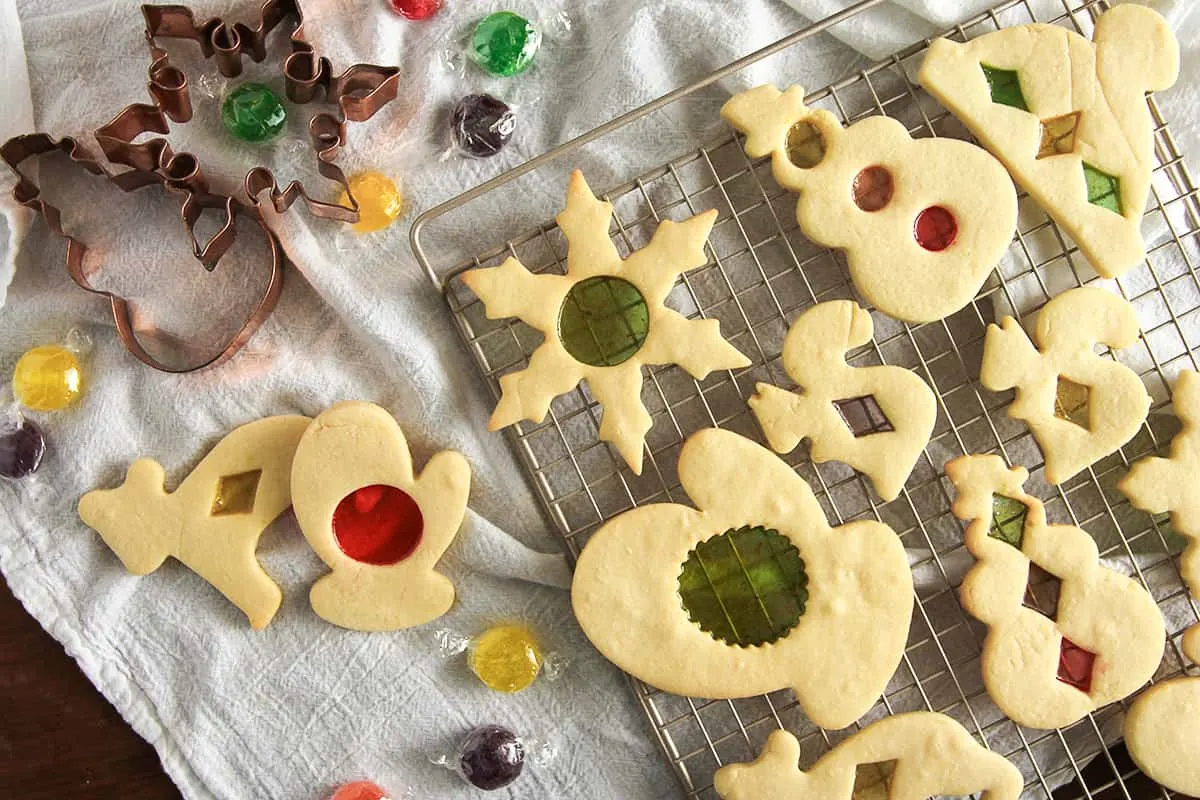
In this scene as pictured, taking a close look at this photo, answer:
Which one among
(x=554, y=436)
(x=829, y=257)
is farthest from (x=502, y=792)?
(x=829, y=257)

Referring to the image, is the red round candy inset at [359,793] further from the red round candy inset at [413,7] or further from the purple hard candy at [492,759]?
the red round candy inset at [413,7]

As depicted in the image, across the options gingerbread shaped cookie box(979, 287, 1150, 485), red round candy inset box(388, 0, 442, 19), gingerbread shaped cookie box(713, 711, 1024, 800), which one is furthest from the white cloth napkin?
gingerbread shaped cookie box(979, 287, 1150, 485)

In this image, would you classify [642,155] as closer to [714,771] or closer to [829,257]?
[829,257]

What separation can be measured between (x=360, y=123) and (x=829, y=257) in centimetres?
53

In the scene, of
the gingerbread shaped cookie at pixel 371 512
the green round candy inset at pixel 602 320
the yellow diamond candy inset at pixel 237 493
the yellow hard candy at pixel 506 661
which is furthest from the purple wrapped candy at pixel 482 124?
the yellow hard candy at pixel 506 661

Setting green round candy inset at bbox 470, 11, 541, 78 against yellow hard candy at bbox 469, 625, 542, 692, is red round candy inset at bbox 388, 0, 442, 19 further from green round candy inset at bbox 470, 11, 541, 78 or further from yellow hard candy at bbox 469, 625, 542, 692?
yellow hard candy at bbox 469, 625, 542, 692

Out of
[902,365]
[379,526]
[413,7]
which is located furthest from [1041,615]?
[413,7]

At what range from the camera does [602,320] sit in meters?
1.09

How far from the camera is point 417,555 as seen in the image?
1.10 metres

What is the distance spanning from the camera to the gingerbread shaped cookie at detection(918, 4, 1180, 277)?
3.55ft

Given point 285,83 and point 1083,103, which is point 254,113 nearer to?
point 285,83

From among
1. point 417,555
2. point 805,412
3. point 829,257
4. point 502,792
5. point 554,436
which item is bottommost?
point 502,792

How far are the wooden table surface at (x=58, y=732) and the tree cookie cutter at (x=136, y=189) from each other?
33cm

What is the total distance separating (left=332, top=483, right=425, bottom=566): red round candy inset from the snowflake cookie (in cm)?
77
